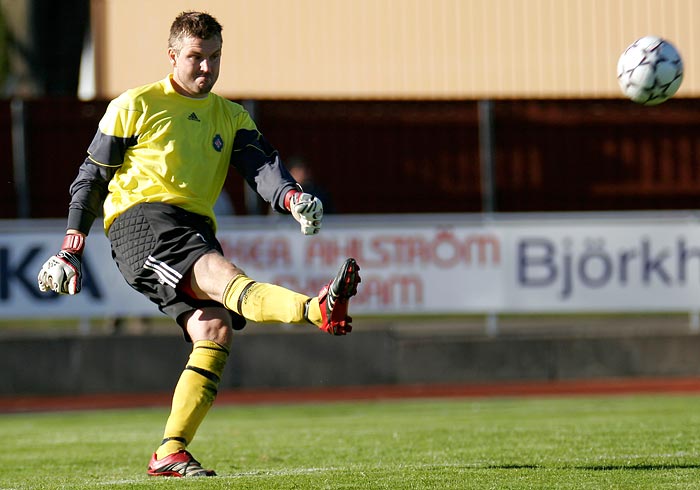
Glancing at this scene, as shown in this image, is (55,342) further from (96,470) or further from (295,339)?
(96,470)

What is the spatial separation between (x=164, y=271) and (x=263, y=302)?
0.60m

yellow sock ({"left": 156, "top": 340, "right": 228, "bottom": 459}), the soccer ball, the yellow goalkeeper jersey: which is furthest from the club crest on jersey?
the soccer ball

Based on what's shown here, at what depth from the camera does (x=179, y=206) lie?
634cm

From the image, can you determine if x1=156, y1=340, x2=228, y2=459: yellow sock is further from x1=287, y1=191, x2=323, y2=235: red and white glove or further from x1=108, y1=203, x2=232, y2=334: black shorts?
x1=287, y1=191, x2=323, y2=235: red and white glove

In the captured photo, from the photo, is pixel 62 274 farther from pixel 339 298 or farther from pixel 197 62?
pixel 339 298

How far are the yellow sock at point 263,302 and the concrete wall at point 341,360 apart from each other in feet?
27.2

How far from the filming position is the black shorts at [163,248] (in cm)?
620

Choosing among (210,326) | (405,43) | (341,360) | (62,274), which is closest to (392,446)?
(210,326)

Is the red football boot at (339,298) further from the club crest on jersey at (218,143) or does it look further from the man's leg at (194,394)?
the club crest on jersey at (218,143)

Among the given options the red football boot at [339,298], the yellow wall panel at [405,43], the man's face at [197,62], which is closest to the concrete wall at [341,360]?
the man's face at [197,62]

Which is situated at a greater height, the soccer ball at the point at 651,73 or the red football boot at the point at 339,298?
the soccer ball at the point at 651,73

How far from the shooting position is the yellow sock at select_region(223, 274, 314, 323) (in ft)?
19.0

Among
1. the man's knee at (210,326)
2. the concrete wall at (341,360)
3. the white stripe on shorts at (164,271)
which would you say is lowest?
the concrete wall at (341,360)

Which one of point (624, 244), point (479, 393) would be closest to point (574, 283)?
point (624, 244)
